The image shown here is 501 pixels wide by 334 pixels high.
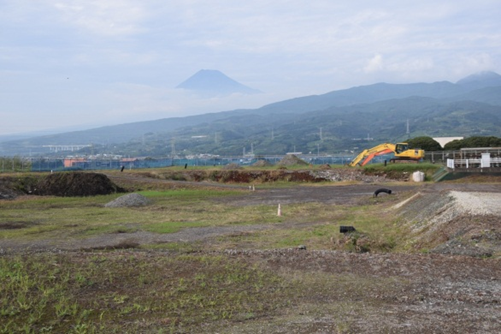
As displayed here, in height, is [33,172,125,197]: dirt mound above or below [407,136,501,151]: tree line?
below

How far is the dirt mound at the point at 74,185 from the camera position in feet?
161

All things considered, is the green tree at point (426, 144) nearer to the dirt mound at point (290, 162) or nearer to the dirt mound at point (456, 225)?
the dirt mound at point (290, 162)

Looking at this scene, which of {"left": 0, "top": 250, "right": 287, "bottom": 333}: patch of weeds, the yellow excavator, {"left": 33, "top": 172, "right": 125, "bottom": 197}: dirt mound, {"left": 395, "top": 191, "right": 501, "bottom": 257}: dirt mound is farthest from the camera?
the yellow excavator

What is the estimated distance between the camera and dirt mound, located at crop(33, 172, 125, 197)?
49156 mm

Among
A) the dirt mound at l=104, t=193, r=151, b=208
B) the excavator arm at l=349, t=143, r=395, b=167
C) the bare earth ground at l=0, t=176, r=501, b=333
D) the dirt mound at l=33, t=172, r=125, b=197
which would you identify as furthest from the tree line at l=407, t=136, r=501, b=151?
the bare earth ground at l=0, t=176, r=501, b=333

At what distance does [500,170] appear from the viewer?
163ft

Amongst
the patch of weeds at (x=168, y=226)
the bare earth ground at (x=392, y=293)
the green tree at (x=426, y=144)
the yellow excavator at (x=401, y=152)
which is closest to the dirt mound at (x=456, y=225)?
the bare earth ground at (x=392, y=293)

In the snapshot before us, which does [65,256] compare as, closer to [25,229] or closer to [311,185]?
[25,229]

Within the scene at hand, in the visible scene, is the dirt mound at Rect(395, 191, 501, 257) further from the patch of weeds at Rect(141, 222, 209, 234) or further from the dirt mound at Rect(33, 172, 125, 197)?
the dirt mound at Rect(33, 172, 125, 197)

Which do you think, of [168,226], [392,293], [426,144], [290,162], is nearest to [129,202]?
[168,226]

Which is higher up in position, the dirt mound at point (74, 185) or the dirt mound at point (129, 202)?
the dirt mound at point (74, 185)

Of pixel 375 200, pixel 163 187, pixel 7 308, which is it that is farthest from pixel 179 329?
pixel 163 187

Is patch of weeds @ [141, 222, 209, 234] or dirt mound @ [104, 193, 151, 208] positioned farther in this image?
dirt mound @ [104, 193, 151, 208]

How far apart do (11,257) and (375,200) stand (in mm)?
30075
